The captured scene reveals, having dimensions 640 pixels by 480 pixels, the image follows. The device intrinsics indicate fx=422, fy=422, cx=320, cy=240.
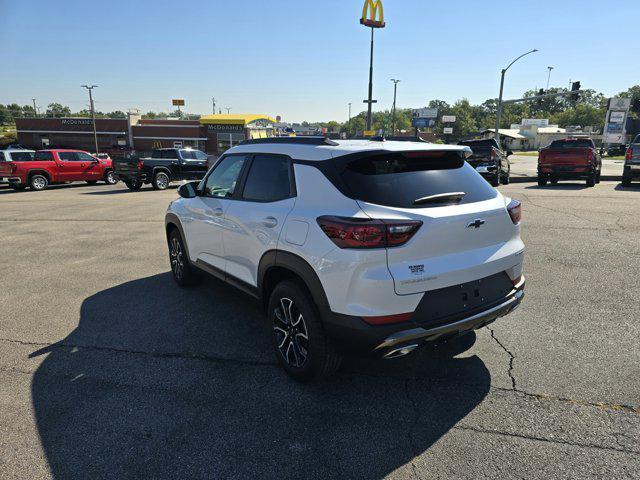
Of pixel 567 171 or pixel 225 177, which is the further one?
pixel 567 171

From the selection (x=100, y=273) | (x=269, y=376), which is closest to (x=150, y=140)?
(x=100, y=273)

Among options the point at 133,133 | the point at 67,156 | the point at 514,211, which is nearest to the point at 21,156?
the point at 67,156

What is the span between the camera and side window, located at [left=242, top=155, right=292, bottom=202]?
3.38 metres

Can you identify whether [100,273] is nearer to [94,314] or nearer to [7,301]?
[7,301]

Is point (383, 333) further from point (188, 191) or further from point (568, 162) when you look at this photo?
point (568, 162)

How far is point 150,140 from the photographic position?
5950 centimetres

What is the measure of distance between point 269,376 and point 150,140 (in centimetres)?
6264

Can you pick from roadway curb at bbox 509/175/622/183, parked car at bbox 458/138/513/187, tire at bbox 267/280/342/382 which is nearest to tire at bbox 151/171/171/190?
parked car at bbox 458/138/513/187

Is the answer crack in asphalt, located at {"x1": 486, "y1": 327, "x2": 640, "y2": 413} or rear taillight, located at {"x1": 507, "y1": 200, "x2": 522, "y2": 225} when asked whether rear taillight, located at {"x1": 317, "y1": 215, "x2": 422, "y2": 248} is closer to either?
rear taillight, located at {"x1": 507, "y1": 200, "x2": 522, "y2": 225}

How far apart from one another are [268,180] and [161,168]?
17299 mm

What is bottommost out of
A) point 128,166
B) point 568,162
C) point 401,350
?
point 401,350

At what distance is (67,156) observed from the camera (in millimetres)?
20516

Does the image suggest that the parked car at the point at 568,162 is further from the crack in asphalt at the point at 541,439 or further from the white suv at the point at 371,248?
the crack in asphalt at the point at 541,439

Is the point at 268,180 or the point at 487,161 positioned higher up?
the point at 268,180
